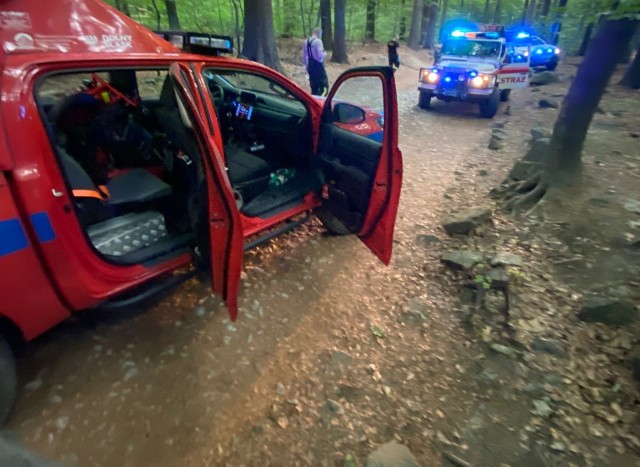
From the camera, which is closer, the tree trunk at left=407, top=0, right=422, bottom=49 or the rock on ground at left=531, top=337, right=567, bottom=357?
the rock on ground at left=531, top=337, right=567, bottom=357

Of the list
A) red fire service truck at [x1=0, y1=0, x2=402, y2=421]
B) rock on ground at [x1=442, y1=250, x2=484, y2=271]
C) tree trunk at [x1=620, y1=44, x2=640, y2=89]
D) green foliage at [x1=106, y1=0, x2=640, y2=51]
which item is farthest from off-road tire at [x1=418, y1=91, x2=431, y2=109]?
rock on ground at [x1=442, y1=250, x2=484, y2=271]

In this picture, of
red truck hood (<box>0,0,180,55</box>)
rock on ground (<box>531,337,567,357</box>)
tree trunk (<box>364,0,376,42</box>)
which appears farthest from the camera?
tree trunk (<box>364,0,376,42</box>)

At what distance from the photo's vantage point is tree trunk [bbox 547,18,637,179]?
159 inches

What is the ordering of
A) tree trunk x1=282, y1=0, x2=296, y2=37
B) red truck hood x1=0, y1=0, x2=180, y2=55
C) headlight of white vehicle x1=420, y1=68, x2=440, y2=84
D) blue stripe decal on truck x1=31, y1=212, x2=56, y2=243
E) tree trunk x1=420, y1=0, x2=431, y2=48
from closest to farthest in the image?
blue stripe decal on truck x1=31, y1=212, x2=56, y2=243, red truck hood x1=0, y1=0, x2=180, y2=55, headlight of white vehicle x1=420, y1=68, x2=440, y2=84, tree trunk x1=282, y1=0, x2=296, y2=37, tree trunk x1=420, y1=0, x2=431, y2=48

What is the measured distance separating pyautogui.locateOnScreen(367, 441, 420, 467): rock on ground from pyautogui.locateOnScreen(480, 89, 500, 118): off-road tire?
8.97m

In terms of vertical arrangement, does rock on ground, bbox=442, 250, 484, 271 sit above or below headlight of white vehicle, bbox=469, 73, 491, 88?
below

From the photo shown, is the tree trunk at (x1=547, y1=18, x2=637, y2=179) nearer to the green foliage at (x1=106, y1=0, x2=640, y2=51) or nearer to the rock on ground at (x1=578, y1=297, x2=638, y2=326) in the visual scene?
the green foliage at (x1=106, y1=0, x2=640, y2=51)

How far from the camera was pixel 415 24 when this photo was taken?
72.2 feet

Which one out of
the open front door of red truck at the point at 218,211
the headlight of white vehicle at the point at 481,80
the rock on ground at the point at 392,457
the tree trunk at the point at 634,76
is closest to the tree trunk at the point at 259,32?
the headlight of white vehicle at the point at 481,80

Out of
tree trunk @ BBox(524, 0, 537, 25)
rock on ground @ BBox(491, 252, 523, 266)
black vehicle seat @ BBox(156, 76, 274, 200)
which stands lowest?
rock on ground @ BBox(491, 252, 523, 266)

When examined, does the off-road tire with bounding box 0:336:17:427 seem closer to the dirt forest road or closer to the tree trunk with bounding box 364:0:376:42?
the dirt forest road

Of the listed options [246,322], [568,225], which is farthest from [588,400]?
[246,322]

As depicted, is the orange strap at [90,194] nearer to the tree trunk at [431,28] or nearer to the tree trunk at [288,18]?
the tree trunk at [288,18]

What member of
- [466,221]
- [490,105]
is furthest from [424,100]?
[466,221]
